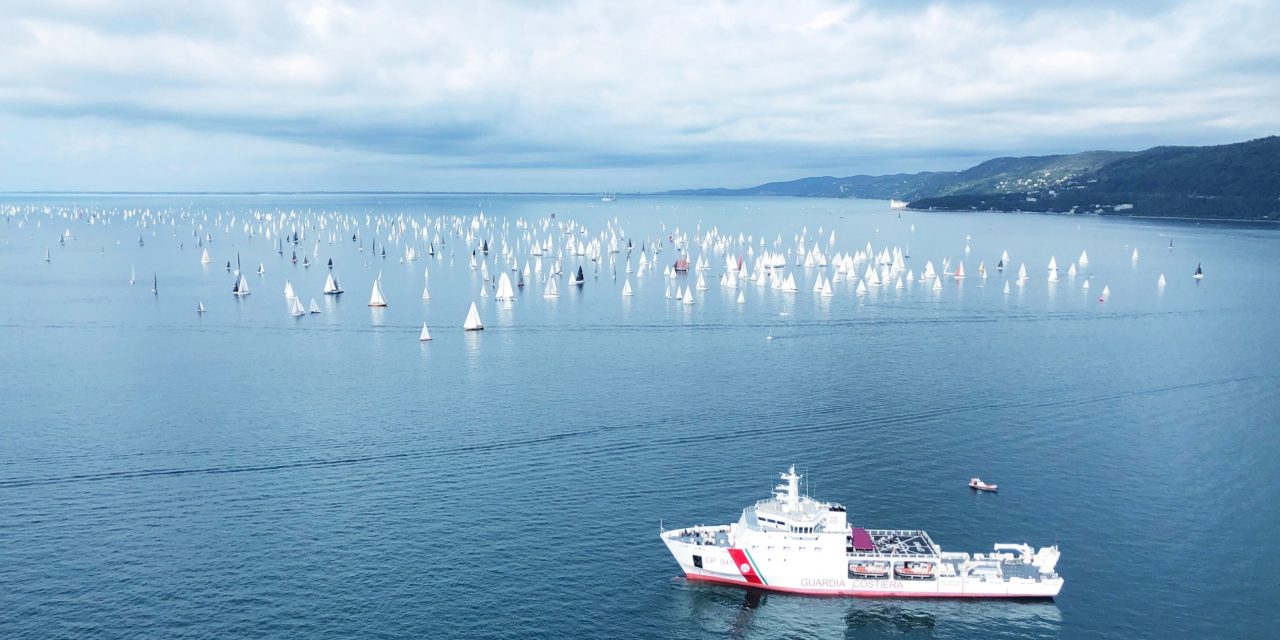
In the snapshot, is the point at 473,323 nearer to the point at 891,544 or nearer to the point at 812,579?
the point at 812,579

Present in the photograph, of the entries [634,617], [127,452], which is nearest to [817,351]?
[634,617]

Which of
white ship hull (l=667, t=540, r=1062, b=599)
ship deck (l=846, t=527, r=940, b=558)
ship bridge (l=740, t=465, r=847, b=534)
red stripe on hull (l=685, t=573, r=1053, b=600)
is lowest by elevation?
red stripe on hull (l=685, t=573, r=1053, b=600)

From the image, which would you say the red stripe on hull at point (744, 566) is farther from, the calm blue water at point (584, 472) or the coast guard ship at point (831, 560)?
the calm blue water at point (584, 472)

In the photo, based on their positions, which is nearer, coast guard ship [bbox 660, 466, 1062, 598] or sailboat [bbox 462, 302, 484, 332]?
coast guard ship [bbox 660, 466, 1062, 598]

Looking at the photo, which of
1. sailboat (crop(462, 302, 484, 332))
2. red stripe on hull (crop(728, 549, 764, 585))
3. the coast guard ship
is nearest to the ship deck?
the coast guard ship

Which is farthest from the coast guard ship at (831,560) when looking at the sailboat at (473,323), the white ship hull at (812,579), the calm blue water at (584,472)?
the sailboat at (473,323)

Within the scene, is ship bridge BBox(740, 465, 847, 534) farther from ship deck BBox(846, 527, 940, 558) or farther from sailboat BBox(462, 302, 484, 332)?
sailboat BBox(462, 302, 484, 332)

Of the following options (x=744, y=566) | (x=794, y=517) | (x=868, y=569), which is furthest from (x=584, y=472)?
(x=868, y=569)
